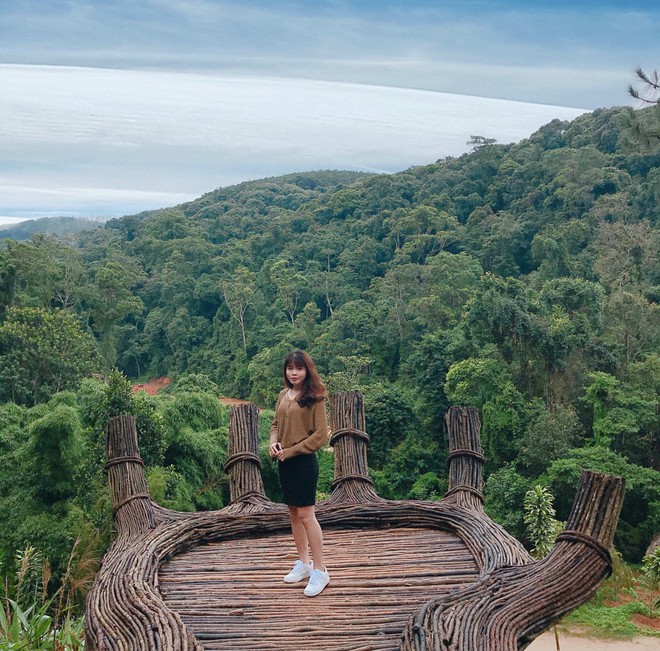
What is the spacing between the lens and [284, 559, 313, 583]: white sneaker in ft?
10.6

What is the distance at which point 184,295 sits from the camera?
1040 inches

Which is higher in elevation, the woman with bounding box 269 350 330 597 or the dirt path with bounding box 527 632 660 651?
the woman with bounding box 269 350 330 597

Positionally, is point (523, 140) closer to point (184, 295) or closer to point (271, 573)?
point (184, 295)

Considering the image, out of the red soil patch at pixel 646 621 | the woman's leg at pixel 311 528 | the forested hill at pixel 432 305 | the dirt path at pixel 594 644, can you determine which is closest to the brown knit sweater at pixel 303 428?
the woman's leg at pixel 311 528

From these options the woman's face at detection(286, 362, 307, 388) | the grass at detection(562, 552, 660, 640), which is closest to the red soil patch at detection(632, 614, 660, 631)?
the grass at detection(562, 552, 660, 640)

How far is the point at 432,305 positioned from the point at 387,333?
1630 mm

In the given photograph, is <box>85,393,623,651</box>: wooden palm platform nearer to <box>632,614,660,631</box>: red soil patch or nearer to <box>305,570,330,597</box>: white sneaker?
<box>305,570,330,597</box>: white sneaker

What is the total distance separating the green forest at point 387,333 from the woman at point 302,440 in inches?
36.4

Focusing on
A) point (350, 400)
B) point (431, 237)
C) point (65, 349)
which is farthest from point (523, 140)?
point (350, 400)

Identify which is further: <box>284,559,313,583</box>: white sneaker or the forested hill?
the forested hill

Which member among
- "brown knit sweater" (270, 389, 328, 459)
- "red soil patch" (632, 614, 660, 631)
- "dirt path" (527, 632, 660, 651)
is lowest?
"red soil patch" (632, 614, 660, 631)

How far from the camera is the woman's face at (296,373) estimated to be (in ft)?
9.92

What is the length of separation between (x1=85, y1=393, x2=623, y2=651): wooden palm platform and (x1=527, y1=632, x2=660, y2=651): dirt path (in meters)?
4.09

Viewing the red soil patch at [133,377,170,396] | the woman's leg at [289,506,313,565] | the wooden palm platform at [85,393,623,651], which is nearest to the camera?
the wooden palm platform at [85,393,623,651]
